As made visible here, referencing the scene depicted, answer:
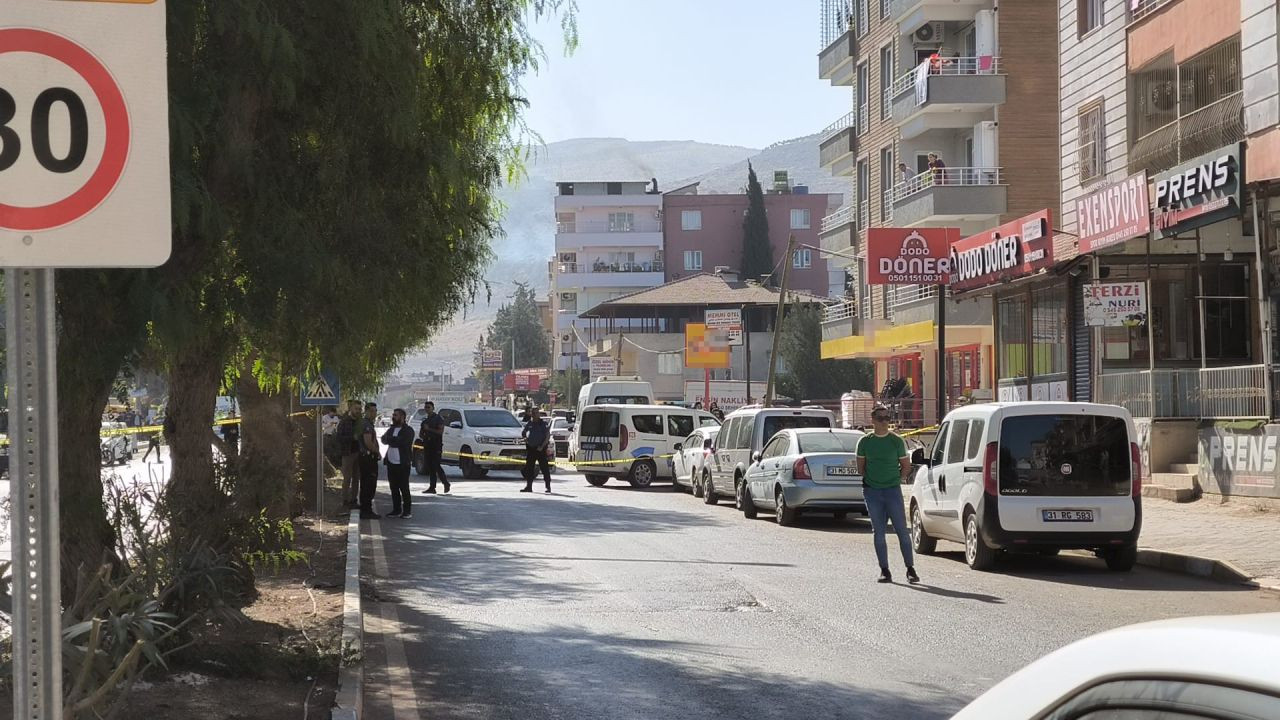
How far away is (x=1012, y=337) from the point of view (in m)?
34.8

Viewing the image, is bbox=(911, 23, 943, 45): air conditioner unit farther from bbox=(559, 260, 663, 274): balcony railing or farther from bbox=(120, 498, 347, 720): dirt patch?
bbox=(559, 260, 663, 274): balcony railing

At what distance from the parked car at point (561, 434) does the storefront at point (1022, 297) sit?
27286mm

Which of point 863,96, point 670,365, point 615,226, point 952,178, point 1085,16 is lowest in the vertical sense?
point 670,365

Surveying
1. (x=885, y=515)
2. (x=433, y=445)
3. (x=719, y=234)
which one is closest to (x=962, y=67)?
(x=433, y=445)

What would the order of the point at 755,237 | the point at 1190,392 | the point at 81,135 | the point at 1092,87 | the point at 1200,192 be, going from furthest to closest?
the point at 755,237 < the point at 1092,87 < the point at 1190,392 < the point at 1200,192 < the point at 81,135

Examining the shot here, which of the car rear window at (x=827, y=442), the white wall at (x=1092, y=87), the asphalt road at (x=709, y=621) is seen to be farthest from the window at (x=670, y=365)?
the asphalt road at (x=709, y=621)

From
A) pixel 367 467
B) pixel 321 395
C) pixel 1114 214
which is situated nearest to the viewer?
pixel 1114 214

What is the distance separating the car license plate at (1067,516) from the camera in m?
16.2

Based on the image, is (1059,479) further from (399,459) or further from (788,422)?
(399,459)

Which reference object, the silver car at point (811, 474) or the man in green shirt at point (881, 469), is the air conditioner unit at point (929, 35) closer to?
the silver car at point (811, 474)

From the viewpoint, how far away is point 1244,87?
23422mm

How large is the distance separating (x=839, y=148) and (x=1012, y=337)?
74.3 feet

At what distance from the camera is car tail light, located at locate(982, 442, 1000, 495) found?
1634 cm

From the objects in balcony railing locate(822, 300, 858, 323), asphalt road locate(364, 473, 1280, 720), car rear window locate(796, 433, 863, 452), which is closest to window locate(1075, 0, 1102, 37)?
car rear window locate(796, 433, 863, 452)
